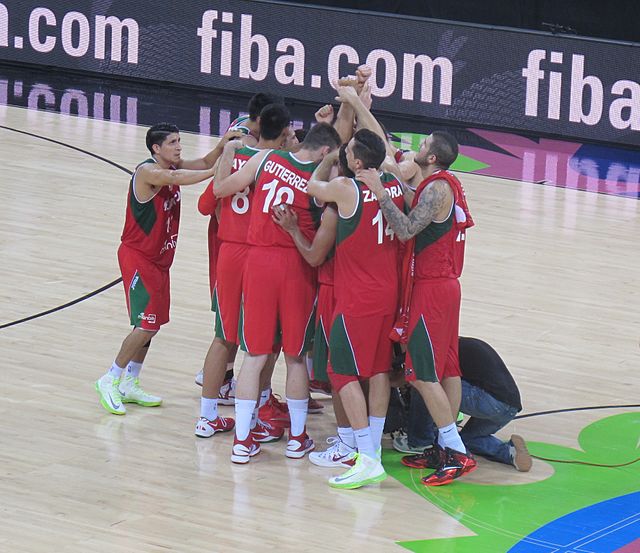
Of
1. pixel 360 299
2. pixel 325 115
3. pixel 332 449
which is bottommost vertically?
pixel 332 449

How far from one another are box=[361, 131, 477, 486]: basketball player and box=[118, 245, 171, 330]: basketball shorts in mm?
1782

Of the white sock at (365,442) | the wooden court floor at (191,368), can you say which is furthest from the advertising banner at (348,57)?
the white sock at (365,442)

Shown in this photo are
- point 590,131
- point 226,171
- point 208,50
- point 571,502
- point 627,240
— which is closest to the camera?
point 571,502

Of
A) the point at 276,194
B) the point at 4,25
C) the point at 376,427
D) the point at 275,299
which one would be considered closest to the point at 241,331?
the point at 275,299

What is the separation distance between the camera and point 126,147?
52.0 feet

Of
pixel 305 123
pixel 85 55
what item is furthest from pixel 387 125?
pixel 85 55

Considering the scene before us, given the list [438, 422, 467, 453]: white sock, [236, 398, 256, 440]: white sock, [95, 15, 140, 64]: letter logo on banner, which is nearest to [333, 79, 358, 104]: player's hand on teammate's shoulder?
[236, 398, 256, 440]: white sock

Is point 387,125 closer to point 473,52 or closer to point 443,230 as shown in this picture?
point 473,52

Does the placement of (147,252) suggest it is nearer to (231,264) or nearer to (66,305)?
(231,264)

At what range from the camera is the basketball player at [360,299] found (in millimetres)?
7121

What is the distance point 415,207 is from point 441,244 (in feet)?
0.91

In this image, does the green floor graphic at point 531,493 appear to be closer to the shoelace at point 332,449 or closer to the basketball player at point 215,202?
the shoelace at point 332,449

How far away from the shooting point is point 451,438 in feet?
23.8

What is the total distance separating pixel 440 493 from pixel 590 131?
36.9ft
